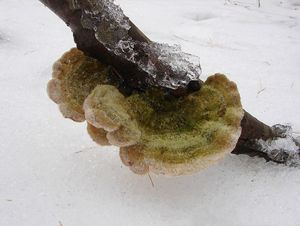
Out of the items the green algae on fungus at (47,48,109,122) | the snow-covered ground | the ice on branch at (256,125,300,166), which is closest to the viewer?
the green algae on fungus at (47,48,109,122)

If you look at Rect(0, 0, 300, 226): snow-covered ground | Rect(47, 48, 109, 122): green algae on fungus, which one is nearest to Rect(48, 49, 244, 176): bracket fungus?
Rect(47, 48, 109, 122): green algae on fungus

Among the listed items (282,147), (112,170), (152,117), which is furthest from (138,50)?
(282,147)

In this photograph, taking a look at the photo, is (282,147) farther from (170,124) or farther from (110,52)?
(110,52)

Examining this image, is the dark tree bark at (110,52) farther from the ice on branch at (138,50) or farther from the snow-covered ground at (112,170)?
the snow-covered ground at (112,170)

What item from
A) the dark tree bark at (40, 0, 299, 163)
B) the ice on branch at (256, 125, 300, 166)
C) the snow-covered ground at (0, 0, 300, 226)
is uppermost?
the dark tree bark at (40, 0, 299, 163)

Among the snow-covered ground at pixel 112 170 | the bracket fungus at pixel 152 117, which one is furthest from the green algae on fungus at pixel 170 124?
the snow-covered ground at pixel 112 170

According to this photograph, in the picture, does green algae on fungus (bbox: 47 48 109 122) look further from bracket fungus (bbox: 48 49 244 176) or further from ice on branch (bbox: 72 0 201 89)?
ice on branch (bbox: 72 0 201 89)

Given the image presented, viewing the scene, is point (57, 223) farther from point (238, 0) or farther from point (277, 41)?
point (238, 0)
